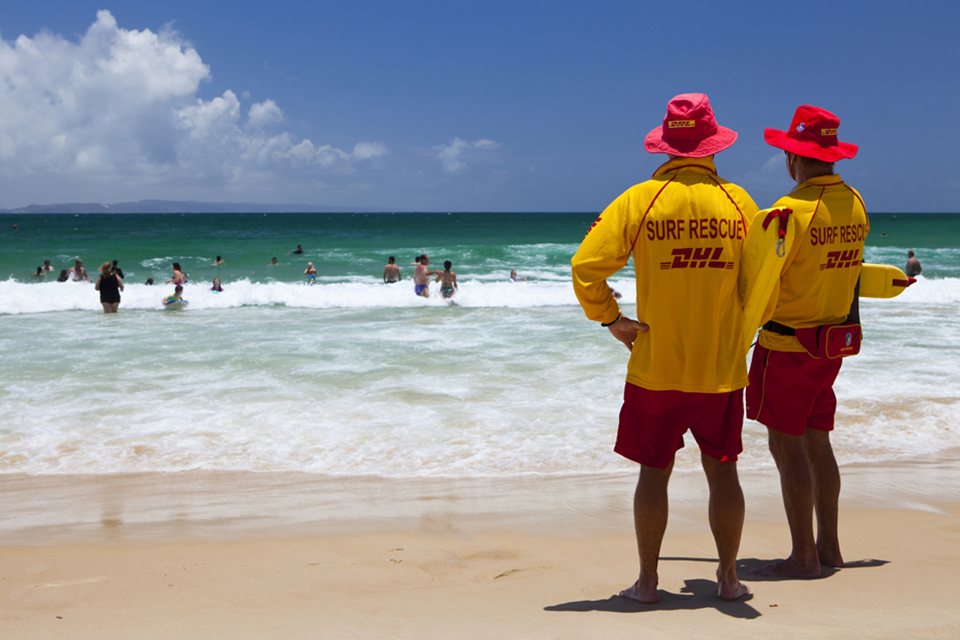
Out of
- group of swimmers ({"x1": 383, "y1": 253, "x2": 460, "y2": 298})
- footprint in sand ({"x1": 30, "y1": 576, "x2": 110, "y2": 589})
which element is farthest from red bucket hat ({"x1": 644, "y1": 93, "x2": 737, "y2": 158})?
group of swimmers ({"x1": 383, "y1": 253, "x2": 460, "y2": 298})

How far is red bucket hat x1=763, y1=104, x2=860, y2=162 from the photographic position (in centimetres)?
357

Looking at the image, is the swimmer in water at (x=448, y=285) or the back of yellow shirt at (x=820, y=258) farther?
the swimmer in water at (x=448, y=285)

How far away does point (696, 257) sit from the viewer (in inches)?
116

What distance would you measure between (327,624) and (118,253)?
47.3 m

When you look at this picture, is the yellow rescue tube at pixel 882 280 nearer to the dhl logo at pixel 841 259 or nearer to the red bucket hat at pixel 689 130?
the dhl logo at pixel 841 259

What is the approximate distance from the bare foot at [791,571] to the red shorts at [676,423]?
816mm

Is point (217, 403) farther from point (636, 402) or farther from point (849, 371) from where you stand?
point (849, 371)

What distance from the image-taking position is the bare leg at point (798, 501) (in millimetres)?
3568

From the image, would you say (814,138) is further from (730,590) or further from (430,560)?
(430,560)

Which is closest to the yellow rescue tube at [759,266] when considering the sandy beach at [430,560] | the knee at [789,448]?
the knee at [789,448]

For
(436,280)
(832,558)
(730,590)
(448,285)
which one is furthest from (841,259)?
(436,280)

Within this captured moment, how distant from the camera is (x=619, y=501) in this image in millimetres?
5055

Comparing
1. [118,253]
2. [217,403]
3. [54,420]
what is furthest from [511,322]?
[118,253]

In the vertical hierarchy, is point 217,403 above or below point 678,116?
below
